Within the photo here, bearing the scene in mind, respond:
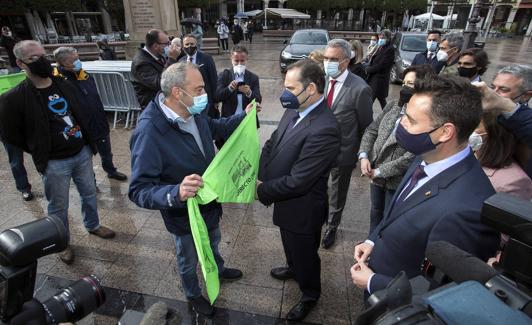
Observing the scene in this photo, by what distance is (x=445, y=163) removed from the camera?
1569mm

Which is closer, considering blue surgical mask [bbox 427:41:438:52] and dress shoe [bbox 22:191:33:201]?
dress shoe [bbox 22:191:33:201]

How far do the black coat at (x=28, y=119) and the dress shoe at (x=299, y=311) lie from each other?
2.71 metres

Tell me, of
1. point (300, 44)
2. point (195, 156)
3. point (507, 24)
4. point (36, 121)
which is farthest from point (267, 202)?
point (507, 24)

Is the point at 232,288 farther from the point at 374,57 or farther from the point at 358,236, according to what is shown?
the point at 374,57

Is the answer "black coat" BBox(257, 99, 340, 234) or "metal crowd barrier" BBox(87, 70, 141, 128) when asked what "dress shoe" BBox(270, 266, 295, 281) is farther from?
"metal crowd barrier" BBox(87, 70, 141, 128)

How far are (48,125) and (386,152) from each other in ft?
10.6

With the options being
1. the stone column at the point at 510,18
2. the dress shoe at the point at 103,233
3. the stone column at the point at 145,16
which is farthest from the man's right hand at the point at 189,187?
the stone column at the point at 510,18

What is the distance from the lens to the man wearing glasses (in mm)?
2783

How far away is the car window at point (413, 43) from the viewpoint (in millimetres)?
11727

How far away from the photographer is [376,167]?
303 cm

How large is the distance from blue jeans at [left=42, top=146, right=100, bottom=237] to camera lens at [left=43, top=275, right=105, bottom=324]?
1.72 meters

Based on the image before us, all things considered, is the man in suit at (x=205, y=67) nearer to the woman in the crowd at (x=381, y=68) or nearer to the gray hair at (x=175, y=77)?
the gray hair at (x=175, y=77)

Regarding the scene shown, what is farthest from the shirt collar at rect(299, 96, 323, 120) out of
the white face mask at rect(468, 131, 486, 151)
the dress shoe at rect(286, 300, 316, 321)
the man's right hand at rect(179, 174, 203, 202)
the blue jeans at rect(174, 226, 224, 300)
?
the dress shoe at rect(286, 300, 316, 321)

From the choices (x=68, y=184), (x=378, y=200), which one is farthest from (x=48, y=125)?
(x=378, y=200)
